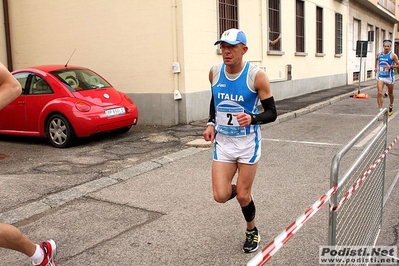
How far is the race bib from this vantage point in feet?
12.3

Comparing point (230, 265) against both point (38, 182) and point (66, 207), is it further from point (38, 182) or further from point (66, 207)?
point (38, 182)

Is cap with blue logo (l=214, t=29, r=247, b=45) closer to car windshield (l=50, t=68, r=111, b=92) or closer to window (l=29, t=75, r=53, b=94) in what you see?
car windshield (l=50, t=68, r=111, b=92)

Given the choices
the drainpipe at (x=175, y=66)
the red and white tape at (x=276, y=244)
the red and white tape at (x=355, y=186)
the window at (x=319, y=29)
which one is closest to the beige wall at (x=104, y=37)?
the drainpipe at (x=175, y=66)

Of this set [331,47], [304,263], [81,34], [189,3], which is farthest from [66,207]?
[331,47]

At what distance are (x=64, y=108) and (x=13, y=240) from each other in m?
5.56

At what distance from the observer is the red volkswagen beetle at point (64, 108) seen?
825 centimetres

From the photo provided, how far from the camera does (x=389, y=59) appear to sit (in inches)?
458

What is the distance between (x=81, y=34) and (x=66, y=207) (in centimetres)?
781

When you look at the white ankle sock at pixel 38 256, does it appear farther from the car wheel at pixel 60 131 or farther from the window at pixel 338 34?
the window at pixel 338 34

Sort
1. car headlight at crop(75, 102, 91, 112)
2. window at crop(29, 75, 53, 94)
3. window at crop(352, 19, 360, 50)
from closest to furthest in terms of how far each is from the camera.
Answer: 1. car headlight at crop(75, 102, 91, 112)
2. window at crop(29, 75, 53, 94)
3. window at crop(352, 19, 360, 50)

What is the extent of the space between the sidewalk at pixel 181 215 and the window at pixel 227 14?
5355 millimetres

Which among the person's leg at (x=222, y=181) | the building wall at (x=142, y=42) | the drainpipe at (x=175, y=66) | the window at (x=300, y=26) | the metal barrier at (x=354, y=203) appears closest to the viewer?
the metal barrier at (x=354, y=203)

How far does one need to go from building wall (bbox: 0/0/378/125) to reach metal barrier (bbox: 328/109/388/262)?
699 cm

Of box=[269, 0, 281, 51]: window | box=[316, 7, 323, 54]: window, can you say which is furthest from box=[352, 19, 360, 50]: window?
box=[269, 0, 281, 51]: window
